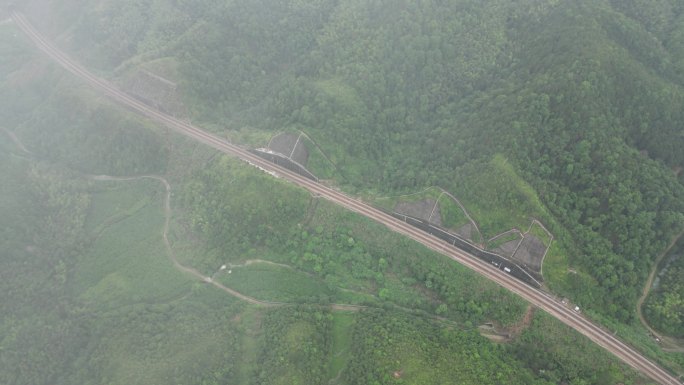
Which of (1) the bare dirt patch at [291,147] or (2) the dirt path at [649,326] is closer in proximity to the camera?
(2) the dirt path at [649,326]

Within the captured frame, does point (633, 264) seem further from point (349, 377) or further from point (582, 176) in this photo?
point (349, 377)

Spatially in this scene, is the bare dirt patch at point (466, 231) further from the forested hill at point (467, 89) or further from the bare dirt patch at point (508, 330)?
the bare dirt patch at point (508, 330)

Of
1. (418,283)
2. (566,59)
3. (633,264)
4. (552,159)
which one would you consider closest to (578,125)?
(552,159)

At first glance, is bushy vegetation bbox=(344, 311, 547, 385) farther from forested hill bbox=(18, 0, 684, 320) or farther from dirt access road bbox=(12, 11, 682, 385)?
forested hill bbox=(18, 0, 684, 320)

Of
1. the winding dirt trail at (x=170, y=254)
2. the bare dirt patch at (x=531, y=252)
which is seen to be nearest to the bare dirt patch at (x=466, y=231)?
the bare dirt patch at (x=531, y=252)

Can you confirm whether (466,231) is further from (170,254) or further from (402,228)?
(170,254)

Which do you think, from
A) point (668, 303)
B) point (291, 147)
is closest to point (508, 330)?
point (668, 303)
